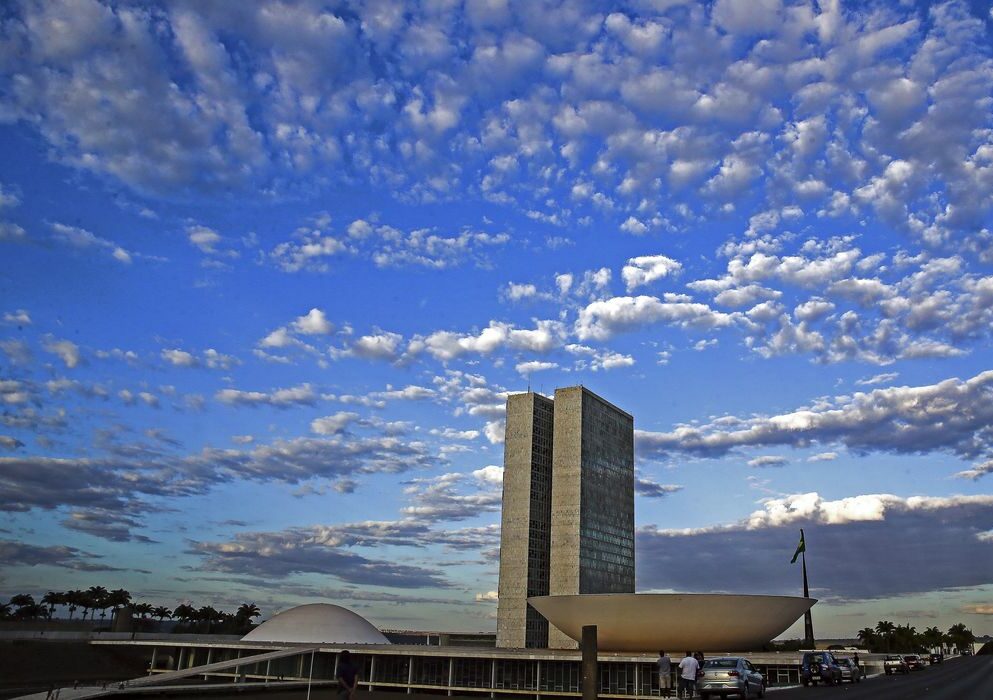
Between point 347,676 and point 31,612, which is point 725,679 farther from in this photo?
point 31,612

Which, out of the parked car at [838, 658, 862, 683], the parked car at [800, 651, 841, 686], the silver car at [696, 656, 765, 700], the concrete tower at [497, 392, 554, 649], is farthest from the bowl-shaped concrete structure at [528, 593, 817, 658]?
the concrete tower at [497, 392, 554, 649]

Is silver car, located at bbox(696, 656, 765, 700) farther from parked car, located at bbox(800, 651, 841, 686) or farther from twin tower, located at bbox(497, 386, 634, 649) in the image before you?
twin tower, located at bbox(497, 386, 634, 649)

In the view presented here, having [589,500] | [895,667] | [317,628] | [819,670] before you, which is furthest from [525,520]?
[819,670]

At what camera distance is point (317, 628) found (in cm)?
11119

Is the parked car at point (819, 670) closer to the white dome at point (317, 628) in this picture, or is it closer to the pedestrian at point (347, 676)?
the pedestrian at point (347, 676)

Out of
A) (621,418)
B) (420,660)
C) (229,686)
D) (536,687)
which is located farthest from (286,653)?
(621,418)

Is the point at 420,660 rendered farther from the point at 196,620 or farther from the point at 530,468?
the point at 196,620

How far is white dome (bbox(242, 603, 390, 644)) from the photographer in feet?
357

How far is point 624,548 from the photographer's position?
153750 mm

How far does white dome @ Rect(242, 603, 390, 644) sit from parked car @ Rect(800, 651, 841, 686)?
74784 mm

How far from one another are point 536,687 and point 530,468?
57.8m

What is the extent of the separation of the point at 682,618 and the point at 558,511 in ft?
211

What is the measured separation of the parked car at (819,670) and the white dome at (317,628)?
74784 mm

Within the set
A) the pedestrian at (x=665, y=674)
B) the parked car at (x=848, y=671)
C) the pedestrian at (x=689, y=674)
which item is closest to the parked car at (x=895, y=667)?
the parked car at (x=848, y=671)
